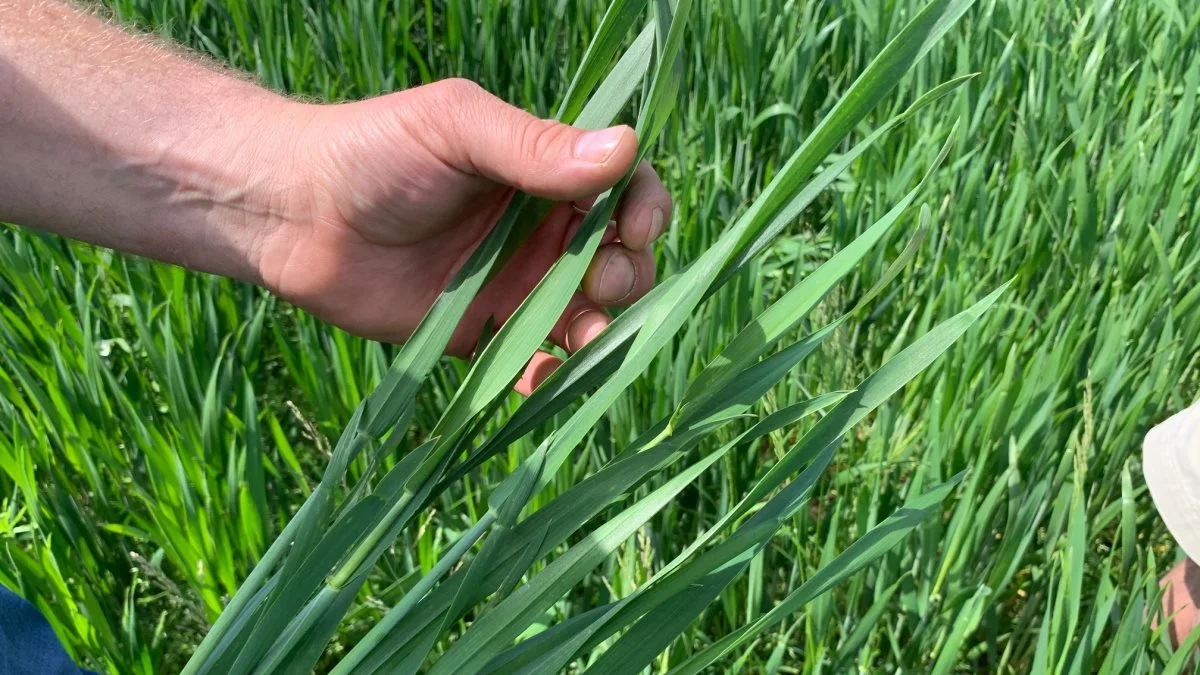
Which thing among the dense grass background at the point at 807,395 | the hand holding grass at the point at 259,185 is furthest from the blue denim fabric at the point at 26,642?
the hand holding grass at the point at 259,185

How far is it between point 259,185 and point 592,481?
23.7 inches

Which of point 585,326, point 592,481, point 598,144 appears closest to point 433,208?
point 585,326

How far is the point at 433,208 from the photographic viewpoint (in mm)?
993

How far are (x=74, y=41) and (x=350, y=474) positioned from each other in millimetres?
540

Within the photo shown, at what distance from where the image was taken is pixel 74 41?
3.49 feet

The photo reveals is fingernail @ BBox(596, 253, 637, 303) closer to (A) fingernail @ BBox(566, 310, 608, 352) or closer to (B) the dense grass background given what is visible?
(A) fingernail @ BBox(566, 310, 608, 352)

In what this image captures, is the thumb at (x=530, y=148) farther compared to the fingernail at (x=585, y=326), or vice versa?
the fingernail at (x=585, y=326)

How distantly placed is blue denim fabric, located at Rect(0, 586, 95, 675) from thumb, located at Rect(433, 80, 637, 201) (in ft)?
1.49

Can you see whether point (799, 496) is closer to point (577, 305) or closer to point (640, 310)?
point (640, 310)

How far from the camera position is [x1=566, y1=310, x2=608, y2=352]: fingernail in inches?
40.3

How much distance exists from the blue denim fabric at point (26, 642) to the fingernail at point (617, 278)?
519mm

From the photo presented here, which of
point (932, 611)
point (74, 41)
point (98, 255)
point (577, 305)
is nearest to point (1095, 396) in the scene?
point (932, 611)

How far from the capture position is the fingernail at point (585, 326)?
1.02m

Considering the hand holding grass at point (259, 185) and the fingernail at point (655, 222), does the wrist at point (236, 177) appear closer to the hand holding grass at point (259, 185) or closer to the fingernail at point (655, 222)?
the hand holding grass at point (259, 185)
